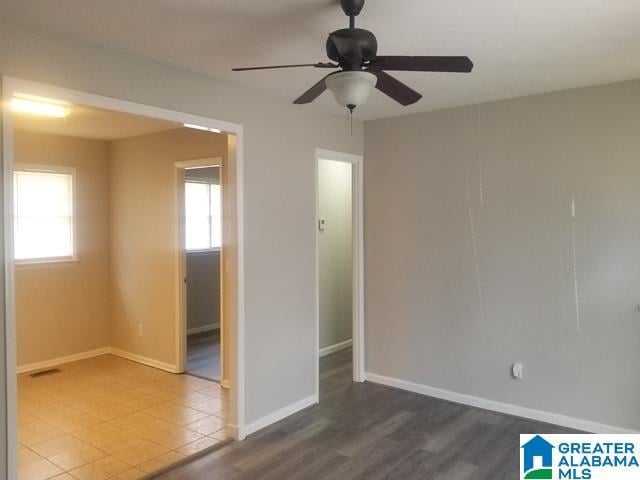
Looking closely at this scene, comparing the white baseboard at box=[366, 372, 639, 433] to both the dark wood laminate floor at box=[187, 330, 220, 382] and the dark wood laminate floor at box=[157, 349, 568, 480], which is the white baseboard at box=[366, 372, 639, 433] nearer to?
the dark wood laminate floor at box=[157, 349, 568, 480]

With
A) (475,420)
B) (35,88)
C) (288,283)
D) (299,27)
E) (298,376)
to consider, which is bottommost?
(475,420)

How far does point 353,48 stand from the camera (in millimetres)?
1941

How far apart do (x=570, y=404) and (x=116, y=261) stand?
4.93 metres

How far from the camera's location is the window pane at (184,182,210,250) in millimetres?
6629

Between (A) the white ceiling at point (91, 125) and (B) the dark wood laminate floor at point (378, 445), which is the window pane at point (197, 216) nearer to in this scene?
(A) the white ceiling at point (91, 125)

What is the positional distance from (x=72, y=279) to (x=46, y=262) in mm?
348

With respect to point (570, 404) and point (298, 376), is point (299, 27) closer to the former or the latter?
point (298, 376)

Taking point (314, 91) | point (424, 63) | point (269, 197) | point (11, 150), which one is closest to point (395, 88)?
point (424, 63)

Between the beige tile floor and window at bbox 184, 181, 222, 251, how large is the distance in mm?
2112

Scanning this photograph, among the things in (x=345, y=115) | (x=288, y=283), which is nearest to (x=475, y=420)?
(x=288, y=283)

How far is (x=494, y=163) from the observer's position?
3977mm

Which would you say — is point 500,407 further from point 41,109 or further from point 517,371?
point 41,109

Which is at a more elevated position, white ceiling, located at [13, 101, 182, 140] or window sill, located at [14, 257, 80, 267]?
white ceiling, located at [13, 101, 182, 140]

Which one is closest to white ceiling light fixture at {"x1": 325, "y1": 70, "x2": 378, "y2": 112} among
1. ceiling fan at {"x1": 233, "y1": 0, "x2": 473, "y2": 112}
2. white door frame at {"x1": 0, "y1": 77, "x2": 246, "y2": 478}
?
ceiling fan at {"x1": 233, "y1": 0, "x2": 473, "y2": 112}
